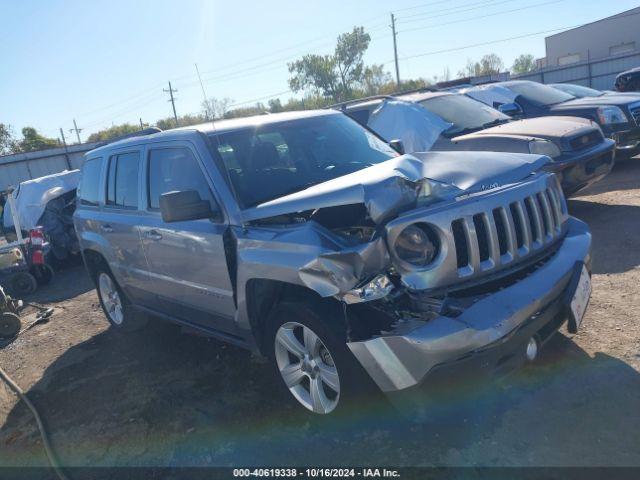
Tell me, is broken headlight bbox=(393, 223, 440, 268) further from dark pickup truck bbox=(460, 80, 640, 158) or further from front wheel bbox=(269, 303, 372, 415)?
dark pickup truck bbox=(460, 80, 640, 158)

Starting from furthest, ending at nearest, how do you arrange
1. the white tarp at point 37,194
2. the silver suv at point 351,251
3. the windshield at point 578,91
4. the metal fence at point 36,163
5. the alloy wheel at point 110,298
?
the metal fence at point 36,163 < the windshield at point 578,91 < the white tarp at point 37,194 < the alloy wheel at point 110,298 < the silver suv at point 351,251

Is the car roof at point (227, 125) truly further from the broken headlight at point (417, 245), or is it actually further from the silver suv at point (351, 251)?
the broken headlight at point (417, 245)

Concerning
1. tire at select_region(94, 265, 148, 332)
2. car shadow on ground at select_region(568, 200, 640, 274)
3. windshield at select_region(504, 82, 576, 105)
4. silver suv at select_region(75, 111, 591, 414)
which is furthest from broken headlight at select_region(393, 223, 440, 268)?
windshield at select_region(504, 82, 576, 105)

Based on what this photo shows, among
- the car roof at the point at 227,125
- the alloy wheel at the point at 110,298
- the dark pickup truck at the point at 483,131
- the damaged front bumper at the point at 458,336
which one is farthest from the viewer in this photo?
the dark pickup truck at the point at 483,131

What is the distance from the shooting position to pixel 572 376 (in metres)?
3.35

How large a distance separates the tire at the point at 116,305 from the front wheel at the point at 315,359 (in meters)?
2.79

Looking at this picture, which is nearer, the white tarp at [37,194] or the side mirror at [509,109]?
the side mirror at [509,109]

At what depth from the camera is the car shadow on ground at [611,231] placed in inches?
198

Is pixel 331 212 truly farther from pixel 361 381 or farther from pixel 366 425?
pixel 366 425

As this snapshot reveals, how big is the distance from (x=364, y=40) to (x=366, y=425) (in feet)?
190

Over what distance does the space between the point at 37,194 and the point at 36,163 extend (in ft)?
70.9

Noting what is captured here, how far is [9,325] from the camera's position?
6410 millimetres

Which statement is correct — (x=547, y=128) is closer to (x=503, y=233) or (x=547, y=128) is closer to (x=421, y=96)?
(x=421, y=96)

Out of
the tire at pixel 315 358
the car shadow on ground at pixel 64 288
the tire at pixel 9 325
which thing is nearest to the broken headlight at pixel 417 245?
the tire at pixel 315 358
